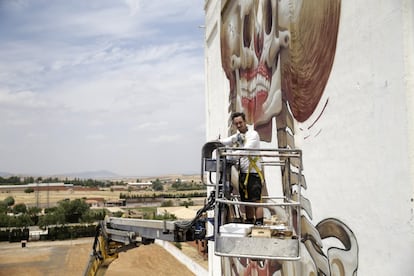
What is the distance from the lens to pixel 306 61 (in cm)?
674

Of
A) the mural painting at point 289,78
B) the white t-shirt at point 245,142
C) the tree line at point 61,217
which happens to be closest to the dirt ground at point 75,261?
the tree line at point 61,217

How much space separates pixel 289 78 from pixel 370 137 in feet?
9.55

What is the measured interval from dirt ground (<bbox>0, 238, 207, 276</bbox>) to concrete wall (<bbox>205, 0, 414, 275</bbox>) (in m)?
23.3

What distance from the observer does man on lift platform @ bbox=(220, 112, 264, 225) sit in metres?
5.45

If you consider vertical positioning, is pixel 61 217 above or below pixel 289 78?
below

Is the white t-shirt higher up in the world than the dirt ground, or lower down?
higher up

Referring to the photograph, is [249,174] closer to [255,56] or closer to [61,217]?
[255,56]

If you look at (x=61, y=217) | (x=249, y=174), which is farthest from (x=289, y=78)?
(x=61, y=217)

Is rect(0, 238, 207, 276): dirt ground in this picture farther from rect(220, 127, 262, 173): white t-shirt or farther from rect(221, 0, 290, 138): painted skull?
rect(220, 127, 262, 173): white t-shirt

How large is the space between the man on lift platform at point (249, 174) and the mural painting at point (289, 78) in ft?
1.43

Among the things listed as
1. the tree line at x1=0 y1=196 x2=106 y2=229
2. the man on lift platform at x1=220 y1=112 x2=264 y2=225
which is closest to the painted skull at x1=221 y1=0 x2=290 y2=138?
the man on lift platform at x1=220 y1=112 x2=264 y2=225

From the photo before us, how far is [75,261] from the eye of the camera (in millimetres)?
35250

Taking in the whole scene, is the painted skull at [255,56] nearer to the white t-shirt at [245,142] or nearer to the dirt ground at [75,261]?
the white t-shirt at [245,142]

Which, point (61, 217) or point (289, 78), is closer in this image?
point (289, 78)
